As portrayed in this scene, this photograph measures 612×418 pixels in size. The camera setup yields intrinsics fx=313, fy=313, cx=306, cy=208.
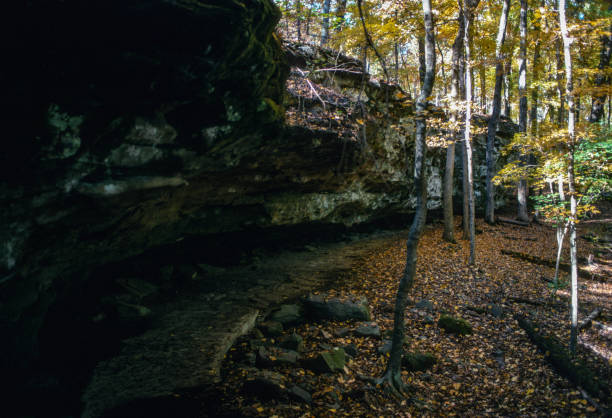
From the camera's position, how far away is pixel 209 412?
4.85m

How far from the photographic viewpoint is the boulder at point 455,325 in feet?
25.6

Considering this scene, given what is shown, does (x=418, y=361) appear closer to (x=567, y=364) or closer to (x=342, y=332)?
(x=342, y=332)

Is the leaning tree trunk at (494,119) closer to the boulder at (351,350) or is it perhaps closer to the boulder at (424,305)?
the boulder at (424,305)

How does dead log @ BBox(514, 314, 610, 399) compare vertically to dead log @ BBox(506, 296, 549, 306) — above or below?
below

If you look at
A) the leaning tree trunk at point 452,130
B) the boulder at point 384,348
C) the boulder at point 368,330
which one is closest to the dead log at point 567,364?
the boulder at point 384,348

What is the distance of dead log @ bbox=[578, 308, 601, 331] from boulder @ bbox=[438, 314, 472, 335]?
292 centimetres

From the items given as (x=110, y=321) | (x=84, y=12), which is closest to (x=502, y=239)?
(x=110, y=321)

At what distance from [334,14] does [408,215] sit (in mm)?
13942

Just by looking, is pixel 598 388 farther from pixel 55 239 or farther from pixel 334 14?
pixel 55 239

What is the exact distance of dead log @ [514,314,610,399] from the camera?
19.5 feet

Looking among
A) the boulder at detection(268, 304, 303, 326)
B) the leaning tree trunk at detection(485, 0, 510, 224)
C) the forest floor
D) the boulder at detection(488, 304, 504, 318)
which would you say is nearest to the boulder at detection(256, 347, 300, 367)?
the forest floor

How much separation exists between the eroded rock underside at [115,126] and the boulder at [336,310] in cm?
450

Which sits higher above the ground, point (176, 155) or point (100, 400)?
point (176, 155)

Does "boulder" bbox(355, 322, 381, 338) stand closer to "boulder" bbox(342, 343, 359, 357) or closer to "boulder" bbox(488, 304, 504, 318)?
"boulder" bbox(342, 343, 359, 357)
